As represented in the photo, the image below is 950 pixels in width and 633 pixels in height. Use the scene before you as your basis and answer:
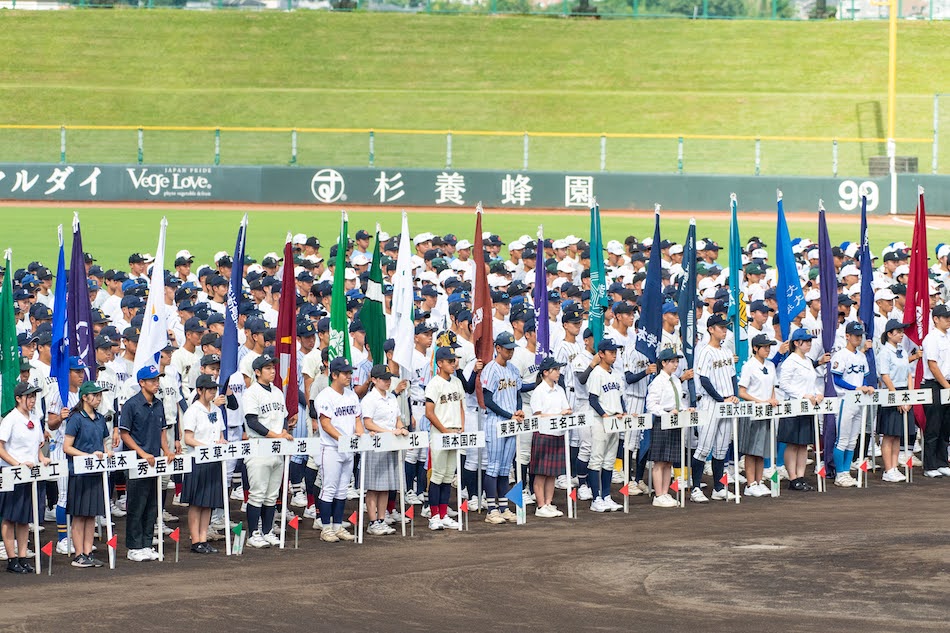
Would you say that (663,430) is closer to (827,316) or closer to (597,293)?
(597,293)

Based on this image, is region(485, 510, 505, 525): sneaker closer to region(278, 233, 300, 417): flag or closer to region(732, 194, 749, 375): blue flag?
region(278, 233, 300, 417): flag

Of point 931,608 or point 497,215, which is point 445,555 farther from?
point 497,215

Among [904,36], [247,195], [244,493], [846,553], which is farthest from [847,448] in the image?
[904,36]

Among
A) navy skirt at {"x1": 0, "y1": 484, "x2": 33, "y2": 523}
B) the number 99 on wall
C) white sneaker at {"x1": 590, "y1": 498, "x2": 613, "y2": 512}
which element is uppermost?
the number 99 on wall

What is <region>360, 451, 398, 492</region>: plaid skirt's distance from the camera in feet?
48.5

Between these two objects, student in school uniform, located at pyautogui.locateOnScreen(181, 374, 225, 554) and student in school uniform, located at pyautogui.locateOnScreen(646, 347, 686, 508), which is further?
student in school uniform, located at pyautogui.locateOnScreen(646, 347, 686, 508)

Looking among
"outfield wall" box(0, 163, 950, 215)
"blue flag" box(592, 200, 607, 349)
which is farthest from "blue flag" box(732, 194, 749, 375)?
"outfield wall" box(0, 163, 950, 215)

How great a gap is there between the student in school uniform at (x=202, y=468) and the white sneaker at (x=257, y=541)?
35cm

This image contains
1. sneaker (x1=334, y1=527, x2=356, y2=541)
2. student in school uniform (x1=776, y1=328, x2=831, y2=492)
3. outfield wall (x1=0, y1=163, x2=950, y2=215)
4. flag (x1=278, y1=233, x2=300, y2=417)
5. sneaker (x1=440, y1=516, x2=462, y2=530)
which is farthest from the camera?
outfield wall (x1=0, y1=163, x2=950, y2=215)

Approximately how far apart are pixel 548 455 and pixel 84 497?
195 inches

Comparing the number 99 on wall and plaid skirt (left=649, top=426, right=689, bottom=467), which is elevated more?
the number 99 on wall

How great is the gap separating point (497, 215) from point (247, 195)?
722cm

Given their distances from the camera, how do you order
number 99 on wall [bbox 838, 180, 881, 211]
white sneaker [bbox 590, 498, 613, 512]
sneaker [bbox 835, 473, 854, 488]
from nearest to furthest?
white sneaker [bbox 590, 498, 613, 512] → sneaker [bbox 835, 473, 854, 488] → number 99 on wall [bbox 838, 180, 881, 211]

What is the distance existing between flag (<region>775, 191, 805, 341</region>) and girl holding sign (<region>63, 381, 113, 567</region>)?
26.4ft
